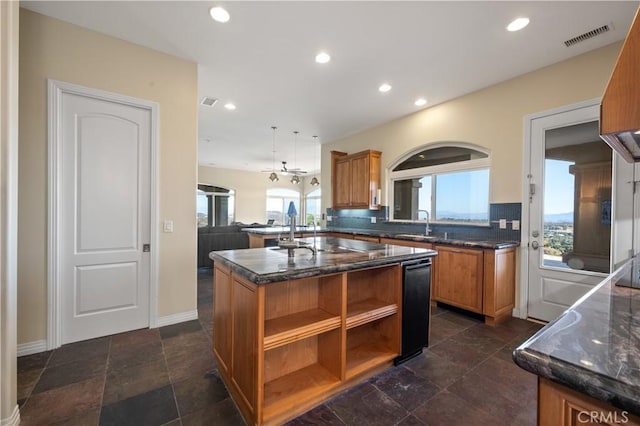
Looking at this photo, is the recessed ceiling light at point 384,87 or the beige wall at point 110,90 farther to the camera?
the recessed ceiling light at point 384,87

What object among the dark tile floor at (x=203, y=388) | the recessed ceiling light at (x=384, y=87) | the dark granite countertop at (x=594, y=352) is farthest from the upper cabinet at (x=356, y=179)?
the dark granite countertop at (x=594, y=352)

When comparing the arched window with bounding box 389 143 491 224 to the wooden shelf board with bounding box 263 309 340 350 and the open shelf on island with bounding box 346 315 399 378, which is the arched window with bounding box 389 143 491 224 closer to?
the open shelf on island with bounding box 346 315 399 378

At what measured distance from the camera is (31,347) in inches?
91.1

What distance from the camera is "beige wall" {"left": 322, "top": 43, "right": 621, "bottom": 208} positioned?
275 cm

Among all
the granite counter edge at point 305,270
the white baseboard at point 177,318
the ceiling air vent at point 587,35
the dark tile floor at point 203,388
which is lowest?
the dark tile floor at point 203,388

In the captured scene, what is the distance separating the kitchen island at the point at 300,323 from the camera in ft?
5.07

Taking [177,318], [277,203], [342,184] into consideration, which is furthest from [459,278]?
[277,203]

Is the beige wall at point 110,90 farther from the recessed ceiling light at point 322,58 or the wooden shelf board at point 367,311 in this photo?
the wooden shelf board at point 367,311

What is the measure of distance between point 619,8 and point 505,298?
2.79 m

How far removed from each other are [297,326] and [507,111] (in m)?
3.56

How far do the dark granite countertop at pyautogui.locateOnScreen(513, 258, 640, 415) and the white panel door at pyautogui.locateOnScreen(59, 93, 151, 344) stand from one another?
3215mm

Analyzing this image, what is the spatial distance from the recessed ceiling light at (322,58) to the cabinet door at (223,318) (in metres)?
2.41

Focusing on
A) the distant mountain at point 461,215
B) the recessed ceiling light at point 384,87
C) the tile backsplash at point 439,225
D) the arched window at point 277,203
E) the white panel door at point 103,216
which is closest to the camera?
the white panel door at point 103,216

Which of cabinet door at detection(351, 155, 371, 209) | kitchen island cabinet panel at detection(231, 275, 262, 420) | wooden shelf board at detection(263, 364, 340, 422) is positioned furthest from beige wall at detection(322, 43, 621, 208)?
kitchen island cabinet panel at detection(231, 275, 262, 420)
